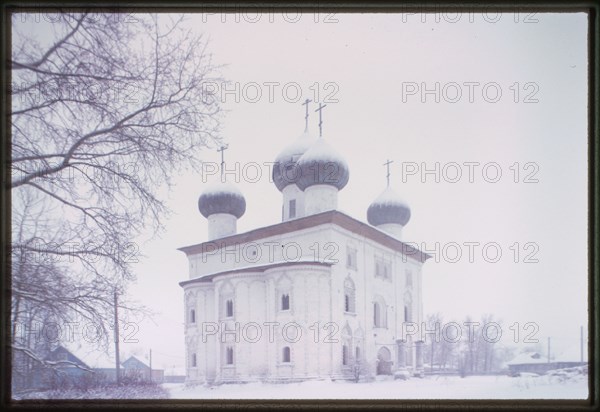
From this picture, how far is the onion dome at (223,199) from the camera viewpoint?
960 centimetres

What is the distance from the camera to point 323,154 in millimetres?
9383

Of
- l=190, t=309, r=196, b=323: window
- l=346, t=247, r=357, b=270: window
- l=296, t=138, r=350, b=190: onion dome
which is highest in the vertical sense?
l=296, t=138, r=350, b=190: onion dome

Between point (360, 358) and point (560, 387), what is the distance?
606 cm

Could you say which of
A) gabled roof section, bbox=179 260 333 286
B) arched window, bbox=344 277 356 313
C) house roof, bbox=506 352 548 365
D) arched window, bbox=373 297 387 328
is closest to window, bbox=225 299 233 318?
gabled roof section, bbox=179 260 333 286

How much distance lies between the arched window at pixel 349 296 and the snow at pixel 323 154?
2899 millimetres

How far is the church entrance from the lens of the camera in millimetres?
9031

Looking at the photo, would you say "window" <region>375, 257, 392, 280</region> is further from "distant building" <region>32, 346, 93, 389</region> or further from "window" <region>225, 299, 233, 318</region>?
"distant building" <region>32, 346, 93, 389</region>

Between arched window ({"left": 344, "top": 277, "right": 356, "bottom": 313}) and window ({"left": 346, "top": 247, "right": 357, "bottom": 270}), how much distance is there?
31 cm

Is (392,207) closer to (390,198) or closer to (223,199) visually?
(390,198)

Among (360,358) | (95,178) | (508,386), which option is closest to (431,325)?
(508,386)

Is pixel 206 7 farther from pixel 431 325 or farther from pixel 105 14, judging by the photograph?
pixel 431 325

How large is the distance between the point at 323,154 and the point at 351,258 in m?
3.10

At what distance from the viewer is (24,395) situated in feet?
16.6

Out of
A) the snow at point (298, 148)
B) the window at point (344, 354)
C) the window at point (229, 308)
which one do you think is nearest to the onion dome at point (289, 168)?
the snow at point (298, 148)
